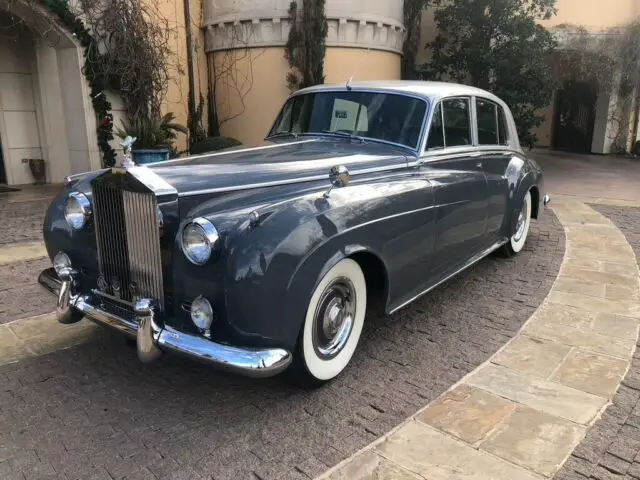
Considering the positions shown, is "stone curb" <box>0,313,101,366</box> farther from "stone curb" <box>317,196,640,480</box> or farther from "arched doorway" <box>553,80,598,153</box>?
"arched doorway" <box>553,80,598,153</box>

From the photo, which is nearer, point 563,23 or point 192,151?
point 192,151

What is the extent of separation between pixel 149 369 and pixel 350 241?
1.52 metres

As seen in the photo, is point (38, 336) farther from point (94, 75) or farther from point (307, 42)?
point (307, 42)

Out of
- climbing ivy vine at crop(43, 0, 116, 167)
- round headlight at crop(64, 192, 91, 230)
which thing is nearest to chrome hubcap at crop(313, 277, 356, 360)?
round headlight at crop(64, 192, 91, 230)

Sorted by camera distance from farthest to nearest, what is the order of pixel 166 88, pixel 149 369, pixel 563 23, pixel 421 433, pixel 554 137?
pixel 554 137 < pixel 563 23 < pixel 166 88 < pixel 149 369 < pixel 421 433

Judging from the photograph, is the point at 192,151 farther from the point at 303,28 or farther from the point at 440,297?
the point at 440,297

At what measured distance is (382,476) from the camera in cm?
231

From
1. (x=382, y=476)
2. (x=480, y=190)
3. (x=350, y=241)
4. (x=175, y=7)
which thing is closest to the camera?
(x=382, y=476)

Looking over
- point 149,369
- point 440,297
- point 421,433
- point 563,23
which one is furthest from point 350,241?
point 563,23

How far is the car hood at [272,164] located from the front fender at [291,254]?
312 mm

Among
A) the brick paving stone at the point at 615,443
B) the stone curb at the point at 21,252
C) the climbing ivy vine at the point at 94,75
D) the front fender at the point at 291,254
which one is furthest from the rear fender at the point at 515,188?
the climbing ivy vine at the point at 94,75

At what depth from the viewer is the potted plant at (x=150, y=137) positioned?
8.28 metres

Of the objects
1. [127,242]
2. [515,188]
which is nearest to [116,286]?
[127,242]

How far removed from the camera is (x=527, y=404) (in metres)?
2.88
